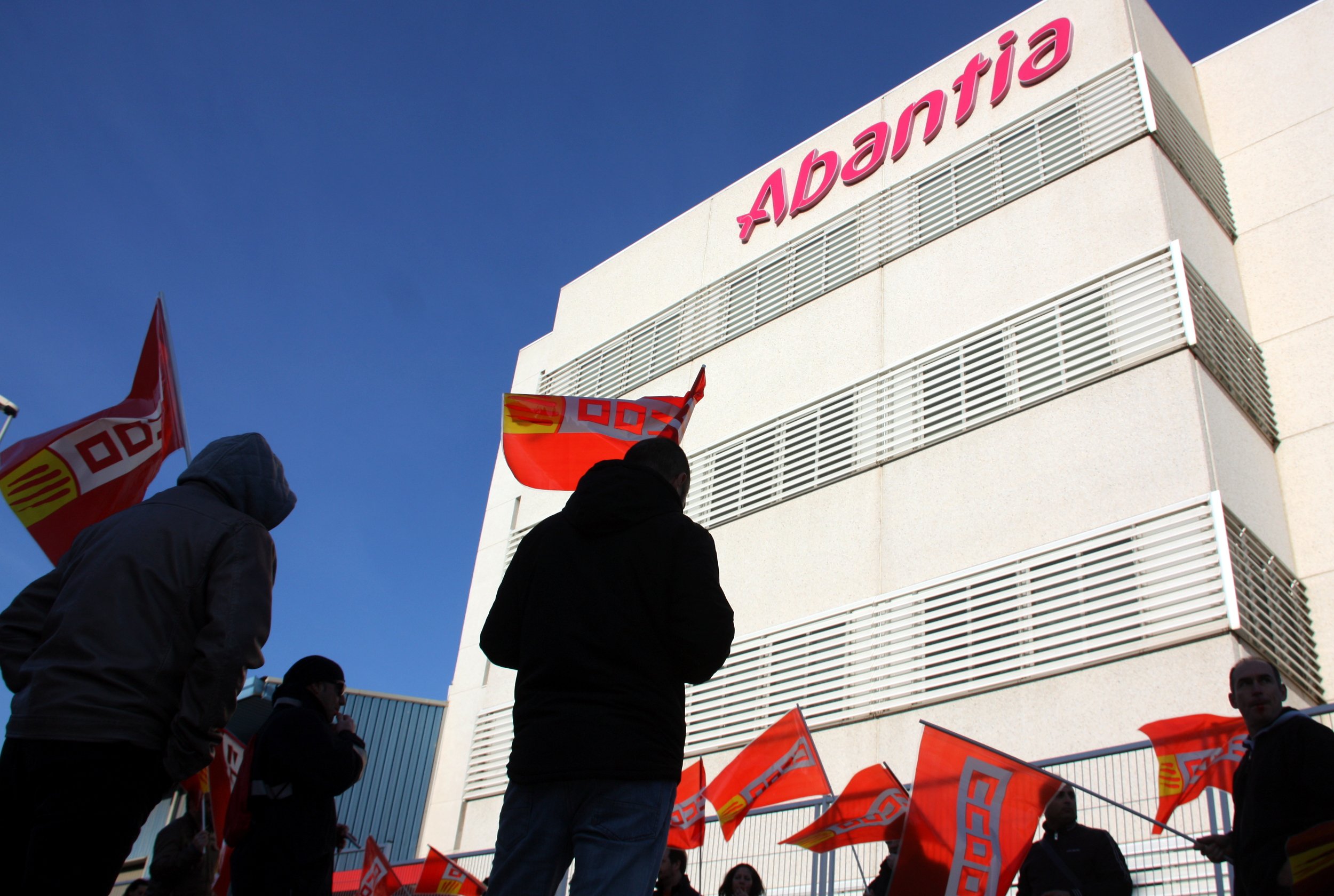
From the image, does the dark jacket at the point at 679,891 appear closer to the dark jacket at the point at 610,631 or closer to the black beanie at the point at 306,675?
the black beanie at the point at 306,675

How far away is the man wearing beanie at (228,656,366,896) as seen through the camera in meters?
4.06

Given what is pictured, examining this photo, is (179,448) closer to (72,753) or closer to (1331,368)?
(72,753)

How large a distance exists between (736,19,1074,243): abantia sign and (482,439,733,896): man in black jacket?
15339mm

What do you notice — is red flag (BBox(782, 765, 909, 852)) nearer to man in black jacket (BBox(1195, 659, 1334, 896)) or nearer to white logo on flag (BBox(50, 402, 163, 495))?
man in black jacket (BBox(1195, 659, 1334, 896))

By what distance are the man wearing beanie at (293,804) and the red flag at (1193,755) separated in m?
5.63

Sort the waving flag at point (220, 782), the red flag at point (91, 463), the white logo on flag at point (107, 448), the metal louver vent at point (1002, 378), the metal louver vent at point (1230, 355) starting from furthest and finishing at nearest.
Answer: the metal louver vent at point (1002, 378)
the metal louver vent at point (1230, 355)
the waving flag at point (220, 782)
the white logo on flag at point (107, 448)
the red flag at point (91, 463)

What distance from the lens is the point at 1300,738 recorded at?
13.9 feet

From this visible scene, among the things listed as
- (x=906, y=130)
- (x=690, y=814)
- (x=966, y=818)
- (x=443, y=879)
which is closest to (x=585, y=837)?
(x=966, y=818)

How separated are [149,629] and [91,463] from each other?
12.2ft

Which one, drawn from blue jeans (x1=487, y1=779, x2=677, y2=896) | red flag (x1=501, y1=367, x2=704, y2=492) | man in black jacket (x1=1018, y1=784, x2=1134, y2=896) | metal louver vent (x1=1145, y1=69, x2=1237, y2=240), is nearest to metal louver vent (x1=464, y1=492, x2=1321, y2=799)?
man in black jacket (x1=1018, y1=784, x2=1134, y2=896)

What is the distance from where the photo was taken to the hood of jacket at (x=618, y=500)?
3.07 meters

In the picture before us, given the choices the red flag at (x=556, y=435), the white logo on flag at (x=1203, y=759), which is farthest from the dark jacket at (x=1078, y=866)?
the red flag at (x=556, y=435)

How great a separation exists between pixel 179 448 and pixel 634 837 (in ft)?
18.0

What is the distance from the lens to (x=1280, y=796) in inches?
165
